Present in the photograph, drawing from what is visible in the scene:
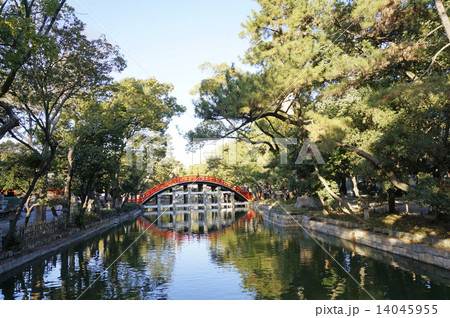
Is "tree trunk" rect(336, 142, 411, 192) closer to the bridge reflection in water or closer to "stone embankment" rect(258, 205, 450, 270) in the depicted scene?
"stone embankment" rect(258, 205, 450, 270)

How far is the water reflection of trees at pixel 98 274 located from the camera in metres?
10.5

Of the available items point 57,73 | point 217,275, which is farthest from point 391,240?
point 57,73

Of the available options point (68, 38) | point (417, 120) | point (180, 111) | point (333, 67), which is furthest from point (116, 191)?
point (417, 120)

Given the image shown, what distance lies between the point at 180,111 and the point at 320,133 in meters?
20.0

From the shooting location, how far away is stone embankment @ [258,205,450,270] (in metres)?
11.6

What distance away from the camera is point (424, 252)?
1223cm

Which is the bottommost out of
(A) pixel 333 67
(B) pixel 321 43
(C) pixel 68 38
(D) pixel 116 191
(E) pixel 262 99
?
(D) pixel 116 191

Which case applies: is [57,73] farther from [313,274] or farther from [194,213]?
[194,213]

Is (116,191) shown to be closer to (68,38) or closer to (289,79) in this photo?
(68,38)

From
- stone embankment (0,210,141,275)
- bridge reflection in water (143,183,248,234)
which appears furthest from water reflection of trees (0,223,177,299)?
bridge reflection in water (143,183,248,234)

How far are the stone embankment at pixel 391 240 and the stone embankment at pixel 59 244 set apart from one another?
15228 millimetres

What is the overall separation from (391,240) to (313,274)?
4583mm

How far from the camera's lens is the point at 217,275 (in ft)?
41.3

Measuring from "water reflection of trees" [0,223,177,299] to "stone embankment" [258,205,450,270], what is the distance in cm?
909
